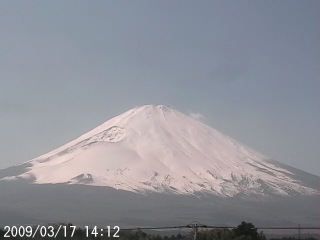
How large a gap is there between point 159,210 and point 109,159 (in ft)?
135

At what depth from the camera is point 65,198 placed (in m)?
152

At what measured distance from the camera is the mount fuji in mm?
161750

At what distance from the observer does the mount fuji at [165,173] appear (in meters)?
162

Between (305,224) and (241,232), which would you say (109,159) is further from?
(241,232)

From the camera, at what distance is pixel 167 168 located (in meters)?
170

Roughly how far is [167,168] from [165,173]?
8.54 ft

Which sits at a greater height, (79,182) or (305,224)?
(79,182)

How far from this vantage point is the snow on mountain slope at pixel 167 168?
16488cm

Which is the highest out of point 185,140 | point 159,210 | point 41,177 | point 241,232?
point 185,140

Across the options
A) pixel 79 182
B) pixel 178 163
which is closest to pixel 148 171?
pixel 178 163

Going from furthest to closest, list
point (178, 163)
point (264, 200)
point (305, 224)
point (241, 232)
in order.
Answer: point (178, 163) < point (264, 200) < point (305, 224) < point (241, 232)

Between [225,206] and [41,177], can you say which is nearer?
[225,206]

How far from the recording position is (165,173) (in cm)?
16825

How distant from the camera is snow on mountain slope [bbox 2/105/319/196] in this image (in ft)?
541
